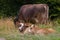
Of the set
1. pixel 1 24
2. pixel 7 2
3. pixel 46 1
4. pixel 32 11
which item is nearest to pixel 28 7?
pixel 32 11

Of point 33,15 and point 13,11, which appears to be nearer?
point 33,15

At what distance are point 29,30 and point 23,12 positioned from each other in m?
4.20

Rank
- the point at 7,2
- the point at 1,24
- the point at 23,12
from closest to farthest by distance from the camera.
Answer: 1. the point at 1,24
2. the point at 23,12
3. the point at 7,2

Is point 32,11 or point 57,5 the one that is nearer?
point 32,11

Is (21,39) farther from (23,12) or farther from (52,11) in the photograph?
(52,11)

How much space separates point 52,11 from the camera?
69.5ft

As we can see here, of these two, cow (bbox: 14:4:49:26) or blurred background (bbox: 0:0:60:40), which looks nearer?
blurred background (bbox: 0:0:60:40)

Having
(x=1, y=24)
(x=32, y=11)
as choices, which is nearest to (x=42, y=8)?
(x=32, y=11)

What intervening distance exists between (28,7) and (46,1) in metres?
5.73

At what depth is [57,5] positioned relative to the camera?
825 inches

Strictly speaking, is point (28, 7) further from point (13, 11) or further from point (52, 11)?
point (13, 11)

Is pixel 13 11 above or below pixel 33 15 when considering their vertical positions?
below

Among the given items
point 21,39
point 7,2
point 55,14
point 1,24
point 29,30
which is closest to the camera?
point 21,39

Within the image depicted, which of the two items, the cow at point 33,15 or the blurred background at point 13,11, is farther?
the cow at point 33,15
